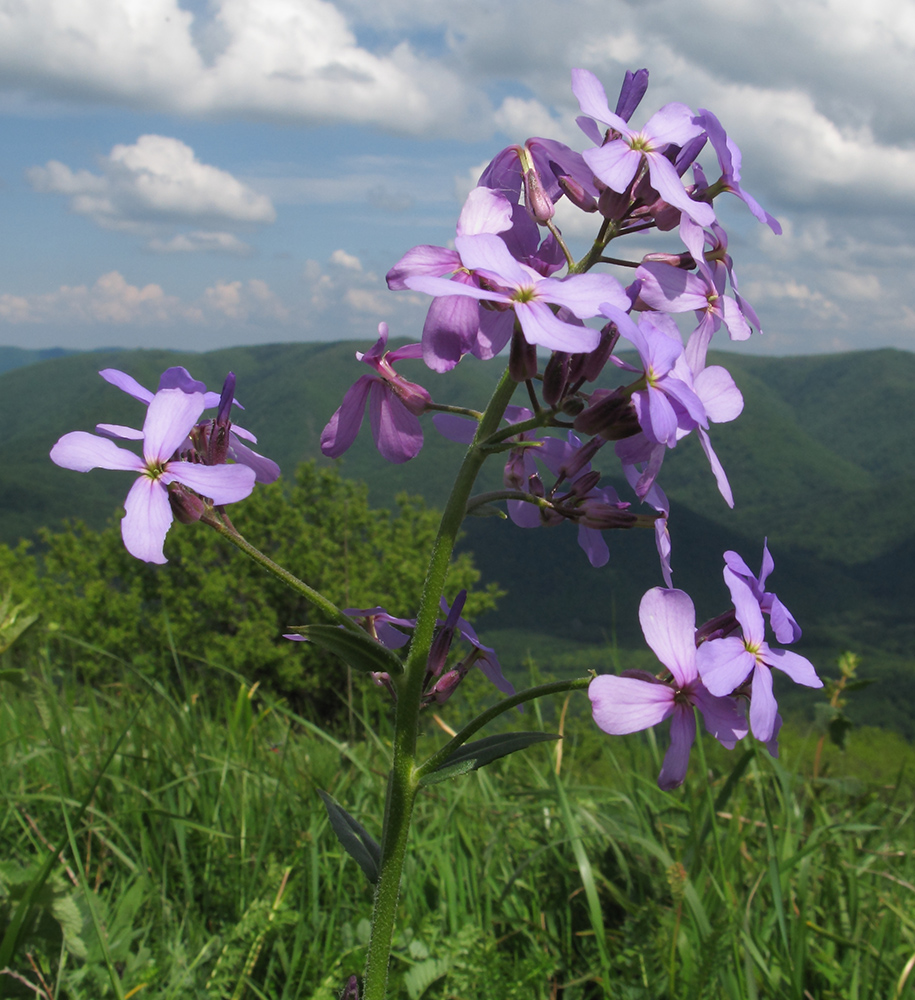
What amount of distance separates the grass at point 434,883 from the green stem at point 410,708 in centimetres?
78

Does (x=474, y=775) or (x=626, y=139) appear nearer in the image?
(x=626, y=139)

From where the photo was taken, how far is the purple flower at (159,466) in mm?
1491

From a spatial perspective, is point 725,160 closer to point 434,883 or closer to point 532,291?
point 532,291

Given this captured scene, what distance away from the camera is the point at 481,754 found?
1.75 m

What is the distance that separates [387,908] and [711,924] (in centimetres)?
170

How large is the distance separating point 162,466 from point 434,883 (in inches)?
96.8

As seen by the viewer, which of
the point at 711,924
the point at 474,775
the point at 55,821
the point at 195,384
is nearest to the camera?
the point at 195,384

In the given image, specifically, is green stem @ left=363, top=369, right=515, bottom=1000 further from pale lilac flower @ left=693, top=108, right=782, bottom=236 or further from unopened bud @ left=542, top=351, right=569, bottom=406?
pale lilac flower @ left=693, top=108, right=782, bottom=236

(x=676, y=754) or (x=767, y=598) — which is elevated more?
(x=767, y=598)

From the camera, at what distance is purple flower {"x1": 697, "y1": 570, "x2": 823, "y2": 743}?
148 cm

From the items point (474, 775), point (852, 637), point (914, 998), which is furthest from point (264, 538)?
point (852, 637)

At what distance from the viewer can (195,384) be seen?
1.84m

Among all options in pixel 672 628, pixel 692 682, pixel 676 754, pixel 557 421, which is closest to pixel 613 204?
pixel 557 421

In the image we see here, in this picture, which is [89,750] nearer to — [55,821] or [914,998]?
[55,821]
